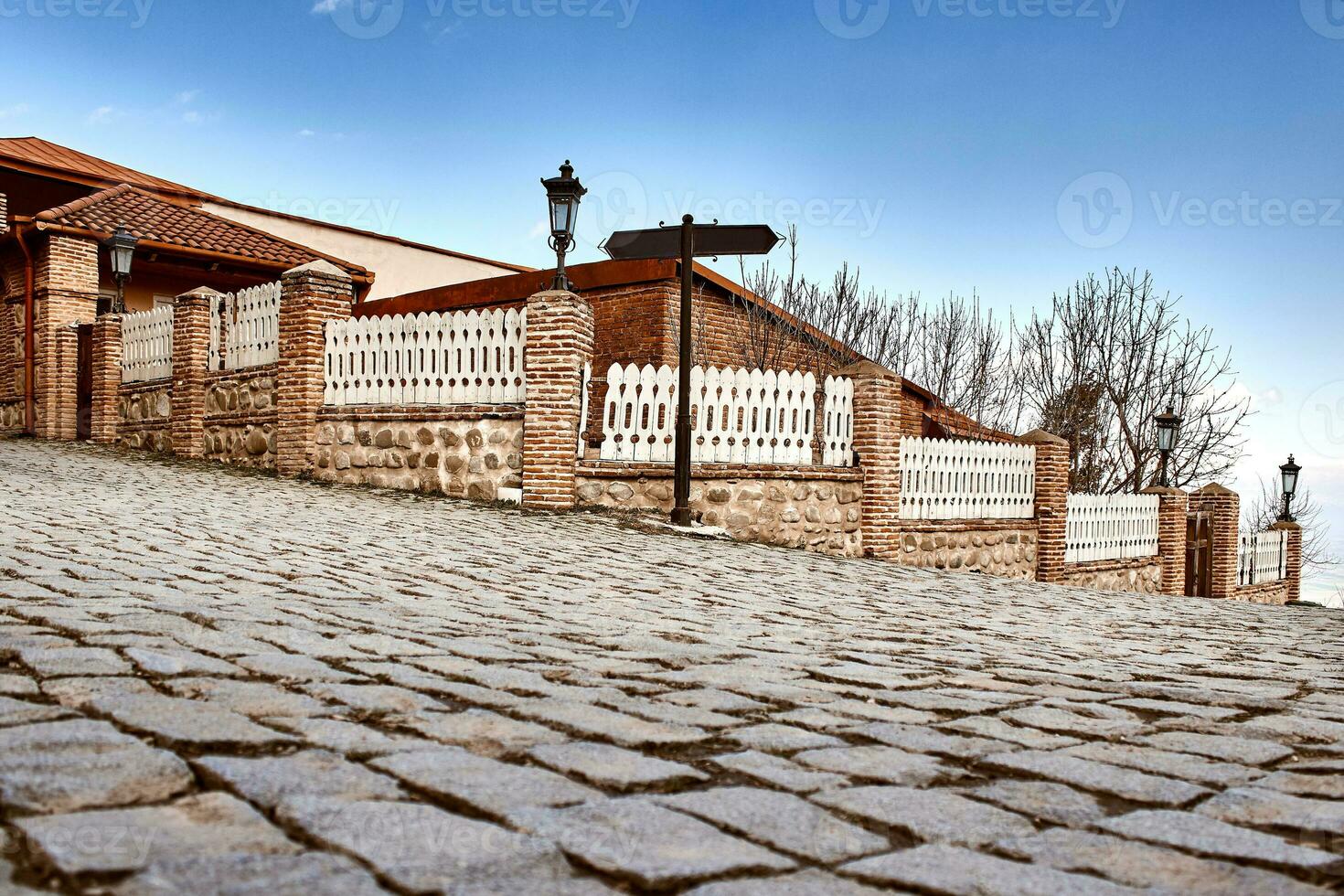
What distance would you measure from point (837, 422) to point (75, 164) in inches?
757

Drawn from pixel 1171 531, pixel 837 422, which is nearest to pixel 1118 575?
pixel 1171 531

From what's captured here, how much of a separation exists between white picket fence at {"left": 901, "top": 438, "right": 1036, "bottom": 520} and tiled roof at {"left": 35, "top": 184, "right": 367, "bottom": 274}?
13.4 metres

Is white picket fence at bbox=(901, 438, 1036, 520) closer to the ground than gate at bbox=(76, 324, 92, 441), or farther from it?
closer to the ground

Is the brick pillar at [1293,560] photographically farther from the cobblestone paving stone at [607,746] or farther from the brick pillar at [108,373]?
the brick pillar at [108,373]

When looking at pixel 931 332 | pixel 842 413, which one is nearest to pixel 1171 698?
pixel 842 413

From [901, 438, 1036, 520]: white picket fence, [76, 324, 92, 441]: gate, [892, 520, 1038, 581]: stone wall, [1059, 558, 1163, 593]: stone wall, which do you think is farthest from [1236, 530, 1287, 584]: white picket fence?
[76, 324, 92, 441]: gate

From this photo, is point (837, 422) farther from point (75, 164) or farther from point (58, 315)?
point (75, 164)

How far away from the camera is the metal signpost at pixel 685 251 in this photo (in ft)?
35.0

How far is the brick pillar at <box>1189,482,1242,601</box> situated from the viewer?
68.4 feet

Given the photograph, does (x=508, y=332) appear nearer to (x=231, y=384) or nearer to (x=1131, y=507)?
(x=231, y=384)

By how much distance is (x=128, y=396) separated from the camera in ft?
56.2

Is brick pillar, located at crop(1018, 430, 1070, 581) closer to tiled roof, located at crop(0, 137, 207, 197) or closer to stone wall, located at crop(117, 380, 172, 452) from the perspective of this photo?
stone wall, located at crop(117, 380, 172, 452)

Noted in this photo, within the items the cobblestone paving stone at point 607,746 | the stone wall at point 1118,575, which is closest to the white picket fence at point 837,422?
the stone wall at point 1118,575

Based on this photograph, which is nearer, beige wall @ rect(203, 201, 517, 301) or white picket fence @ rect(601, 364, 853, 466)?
white picket fence @ rect(601, 364, 853, 466)
